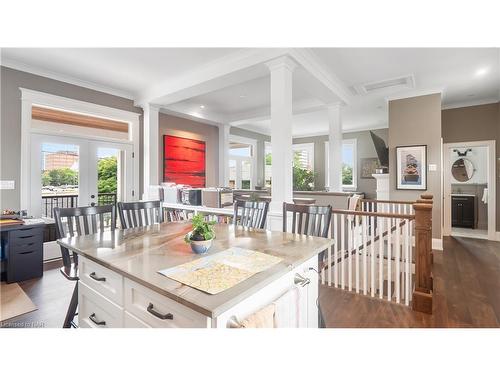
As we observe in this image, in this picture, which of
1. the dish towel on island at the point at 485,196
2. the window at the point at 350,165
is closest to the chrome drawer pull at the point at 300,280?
the dish towel on island at the point at 485,196

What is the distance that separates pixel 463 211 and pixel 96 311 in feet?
25.3

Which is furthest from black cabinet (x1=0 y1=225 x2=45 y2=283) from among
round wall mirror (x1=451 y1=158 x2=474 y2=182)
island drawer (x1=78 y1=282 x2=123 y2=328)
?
round wall mirror (x1=451 y1=158 x2=474 y2=182)

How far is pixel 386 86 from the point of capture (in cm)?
430

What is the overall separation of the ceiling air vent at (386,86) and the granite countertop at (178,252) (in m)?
3.53

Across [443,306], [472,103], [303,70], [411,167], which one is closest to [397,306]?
[443,306]

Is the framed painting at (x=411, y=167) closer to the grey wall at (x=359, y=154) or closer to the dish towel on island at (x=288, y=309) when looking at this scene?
the grey wall at (x=359, y=154)

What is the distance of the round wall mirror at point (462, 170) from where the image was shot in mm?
6480

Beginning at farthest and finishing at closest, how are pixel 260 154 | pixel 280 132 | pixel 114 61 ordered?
1. pixel 260 154
2. pixel 114 61
3. pixel 280 132

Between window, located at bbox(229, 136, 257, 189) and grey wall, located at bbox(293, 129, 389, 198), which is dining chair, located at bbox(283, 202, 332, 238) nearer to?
window, located at bbox(229, 136, 257, 189)

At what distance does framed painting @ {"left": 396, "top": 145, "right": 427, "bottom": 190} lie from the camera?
4.66 m

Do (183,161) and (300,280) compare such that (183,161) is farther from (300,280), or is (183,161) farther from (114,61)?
(300,280)

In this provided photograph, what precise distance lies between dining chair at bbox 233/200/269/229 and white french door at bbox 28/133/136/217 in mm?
3043
